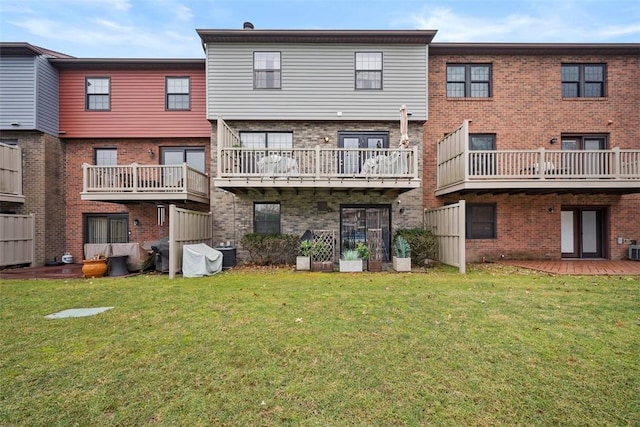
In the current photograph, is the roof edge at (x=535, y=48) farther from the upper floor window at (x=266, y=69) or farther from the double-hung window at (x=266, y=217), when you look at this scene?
the double-hung window at (x=266, y=217)

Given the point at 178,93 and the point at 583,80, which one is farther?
the point at 178,93

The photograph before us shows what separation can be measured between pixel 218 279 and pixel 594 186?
12.4 metres

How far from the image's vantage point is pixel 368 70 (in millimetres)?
12141

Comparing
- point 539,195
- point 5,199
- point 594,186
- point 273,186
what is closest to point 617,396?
point 273,186

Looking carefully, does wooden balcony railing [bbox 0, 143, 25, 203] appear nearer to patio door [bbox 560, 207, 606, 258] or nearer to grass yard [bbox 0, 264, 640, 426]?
grass yard [bbox 0, 264, 640, 426]

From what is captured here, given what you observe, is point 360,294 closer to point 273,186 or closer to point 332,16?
point 273,186

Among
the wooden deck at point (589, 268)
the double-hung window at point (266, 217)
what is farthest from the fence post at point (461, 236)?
the double-hung window at point (266, 217)

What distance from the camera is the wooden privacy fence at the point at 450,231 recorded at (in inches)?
384

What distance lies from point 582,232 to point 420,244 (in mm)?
7444

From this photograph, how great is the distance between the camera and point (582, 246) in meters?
12.8

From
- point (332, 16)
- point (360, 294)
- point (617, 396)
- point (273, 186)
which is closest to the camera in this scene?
point (617, 396)

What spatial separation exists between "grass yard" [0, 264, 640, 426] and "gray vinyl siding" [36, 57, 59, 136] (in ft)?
29.3

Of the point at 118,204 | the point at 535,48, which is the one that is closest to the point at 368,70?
the point at 535,48

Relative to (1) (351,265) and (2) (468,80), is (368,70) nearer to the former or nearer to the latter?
(2) (468,80)
